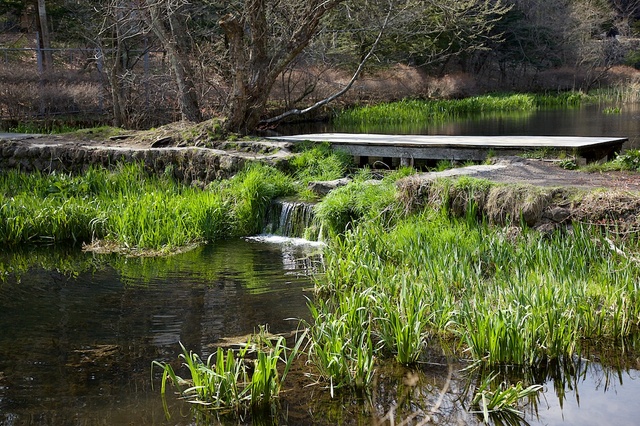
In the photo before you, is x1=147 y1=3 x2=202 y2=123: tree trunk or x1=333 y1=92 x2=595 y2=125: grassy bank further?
x1=333 y1=92 x2=595 y2=125: grassy bank

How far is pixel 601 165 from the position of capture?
33.9 feet

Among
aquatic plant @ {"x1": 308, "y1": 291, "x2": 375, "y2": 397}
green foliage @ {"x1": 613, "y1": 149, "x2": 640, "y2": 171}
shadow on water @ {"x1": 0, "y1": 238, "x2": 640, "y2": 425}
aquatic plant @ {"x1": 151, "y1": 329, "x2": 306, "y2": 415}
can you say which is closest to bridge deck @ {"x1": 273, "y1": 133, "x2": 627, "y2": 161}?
green foliage @ {"x1": 613, "y1": 149, "x2": 640, "y2": 171}

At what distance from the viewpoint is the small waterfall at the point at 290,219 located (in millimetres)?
10734

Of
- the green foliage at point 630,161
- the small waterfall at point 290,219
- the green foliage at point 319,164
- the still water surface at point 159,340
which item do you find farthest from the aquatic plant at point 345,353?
the green foliage at point 319,164

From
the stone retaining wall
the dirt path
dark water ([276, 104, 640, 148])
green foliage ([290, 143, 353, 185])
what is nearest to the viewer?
the dirt path

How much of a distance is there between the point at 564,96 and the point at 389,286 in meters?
30.8

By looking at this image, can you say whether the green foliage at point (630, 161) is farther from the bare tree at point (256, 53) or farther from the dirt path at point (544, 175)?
the bare tree at point (256, 53)

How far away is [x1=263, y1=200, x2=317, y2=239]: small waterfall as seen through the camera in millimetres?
10734

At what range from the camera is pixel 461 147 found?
39.9 ft

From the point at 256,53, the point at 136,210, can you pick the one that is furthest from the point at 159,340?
the point at 256,53

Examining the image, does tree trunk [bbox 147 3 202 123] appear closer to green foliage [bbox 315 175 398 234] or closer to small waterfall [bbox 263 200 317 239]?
small waterfall [bbox 263 200 317 239]

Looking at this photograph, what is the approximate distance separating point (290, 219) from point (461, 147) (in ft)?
10.3

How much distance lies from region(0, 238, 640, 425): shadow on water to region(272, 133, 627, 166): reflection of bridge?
3889mm

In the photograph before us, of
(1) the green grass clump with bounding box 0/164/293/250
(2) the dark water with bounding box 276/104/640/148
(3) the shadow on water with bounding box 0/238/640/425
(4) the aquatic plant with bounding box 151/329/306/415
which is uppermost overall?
(2) the dark water with bounding box 276/104/640/148
